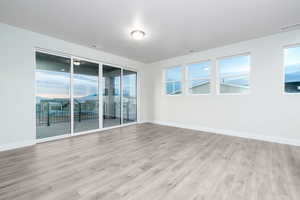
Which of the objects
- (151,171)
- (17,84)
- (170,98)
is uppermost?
(17,84)

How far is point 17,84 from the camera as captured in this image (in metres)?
2.98

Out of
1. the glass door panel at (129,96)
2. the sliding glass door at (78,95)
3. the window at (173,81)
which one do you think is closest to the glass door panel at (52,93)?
the sliding glass door at (78,95)

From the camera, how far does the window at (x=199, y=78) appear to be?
4.51m

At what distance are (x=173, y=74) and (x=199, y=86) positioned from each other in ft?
4.05

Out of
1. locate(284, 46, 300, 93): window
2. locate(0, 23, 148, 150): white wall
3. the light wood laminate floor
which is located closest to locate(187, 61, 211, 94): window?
locate(284, 46, 300, 93): window

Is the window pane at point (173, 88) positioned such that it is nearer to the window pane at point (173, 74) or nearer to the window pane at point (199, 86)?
the window pane at point (173, 74)

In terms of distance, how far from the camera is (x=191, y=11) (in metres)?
2.42

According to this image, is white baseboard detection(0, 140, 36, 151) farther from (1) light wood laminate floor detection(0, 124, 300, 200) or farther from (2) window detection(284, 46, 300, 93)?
(2) window detection(284, 46, 300, 93)

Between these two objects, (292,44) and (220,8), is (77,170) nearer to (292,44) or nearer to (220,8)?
(220,8)

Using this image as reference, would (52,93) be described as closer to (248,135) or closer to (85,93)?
(85,93)

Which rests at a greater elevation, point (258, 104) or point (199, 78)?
point (199, 78)

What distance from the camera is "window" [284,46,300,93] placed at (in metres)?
3.16

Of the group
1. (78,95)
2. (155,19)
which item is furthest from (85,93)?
(155,19)

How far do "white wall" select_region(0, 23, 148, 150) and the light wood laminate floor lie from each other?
1.32ft
